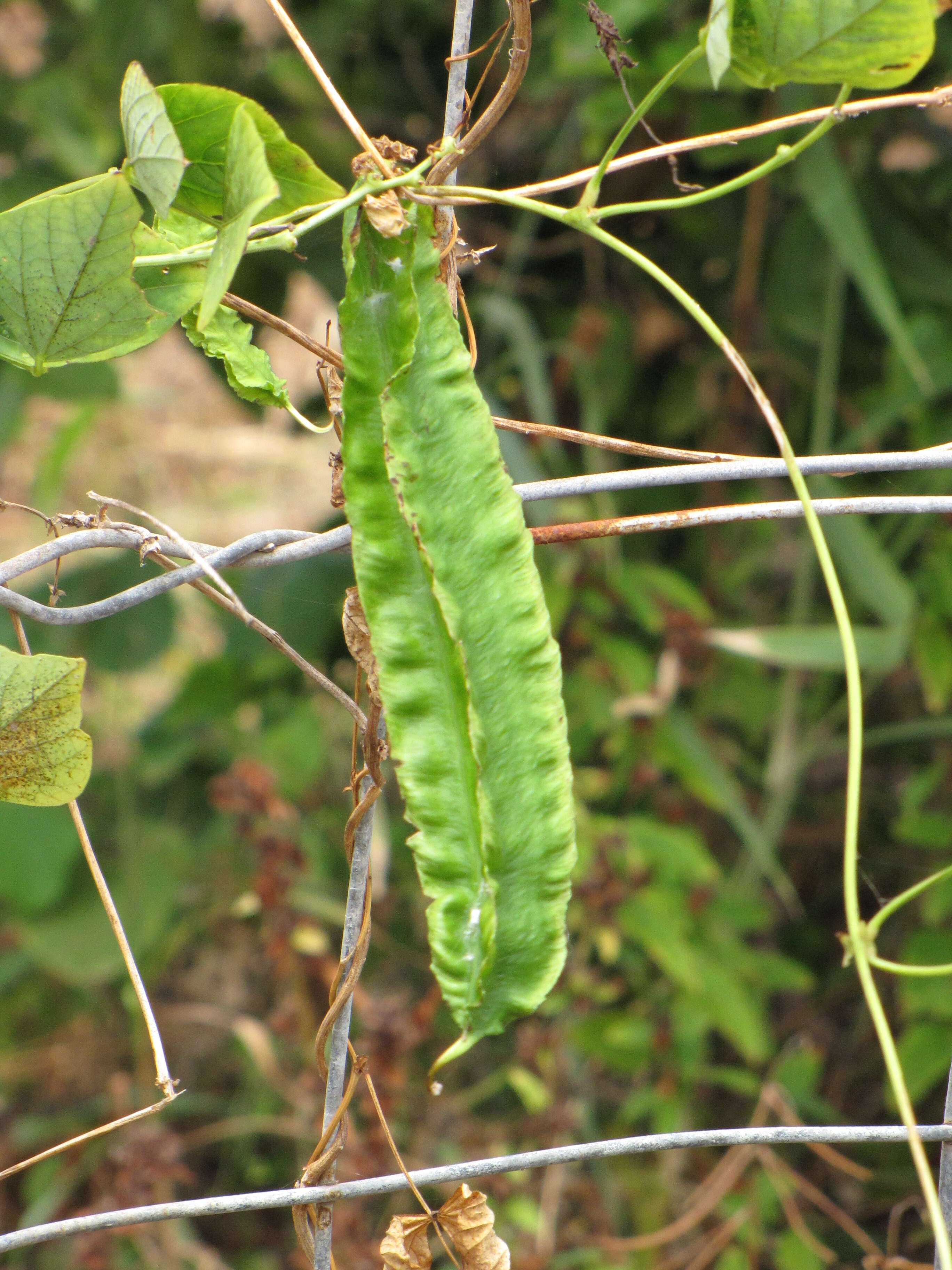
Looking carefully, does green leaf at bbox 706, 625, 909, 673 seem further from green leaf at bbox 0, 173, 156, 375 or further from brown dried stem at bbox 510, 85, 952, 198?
green leaf at bbox 0, 173, 156, 375

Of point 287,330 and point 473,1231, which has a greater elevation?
point 287,330

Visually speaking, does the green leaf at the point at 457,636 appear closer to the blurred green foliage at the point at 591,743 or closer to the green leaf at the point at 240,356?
the green leaf at the point at 240,356

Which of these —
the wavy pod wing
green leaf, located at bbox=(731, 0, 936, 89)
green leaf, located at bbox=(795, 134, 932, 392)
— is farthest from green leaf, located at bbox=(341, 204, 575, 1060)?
green leaf, located at bbox=(795, 134, 932, 392)

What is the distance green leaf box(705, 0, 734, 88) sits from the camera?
0.29m

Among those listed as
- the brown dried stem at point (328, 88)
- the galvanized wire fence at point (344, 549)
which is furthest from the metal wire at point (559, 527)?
the brown dried stem at point (328, 88)

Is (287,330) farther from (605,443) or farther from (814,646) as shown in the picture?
(814,646)

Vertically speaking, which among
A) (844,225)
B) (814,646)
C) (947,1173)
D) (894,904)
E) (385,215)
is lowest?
(947,1173)

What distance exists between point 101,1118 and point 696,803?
2.34 ft

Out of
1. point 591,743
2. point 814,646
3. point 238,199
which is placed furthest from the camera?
point 591,743

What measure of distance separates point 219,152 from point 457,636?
16cm

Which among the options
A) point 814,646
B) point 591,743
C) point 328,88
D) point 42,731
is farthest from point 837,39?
point 591,743

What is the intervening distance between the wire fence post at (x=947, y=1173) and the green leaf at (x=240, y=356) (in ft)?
1.03

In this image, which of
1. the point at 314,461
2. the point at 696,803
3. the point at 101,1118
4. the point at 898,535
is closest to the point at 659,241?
the point at 898,535

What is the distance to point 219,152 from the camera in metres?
0.31
